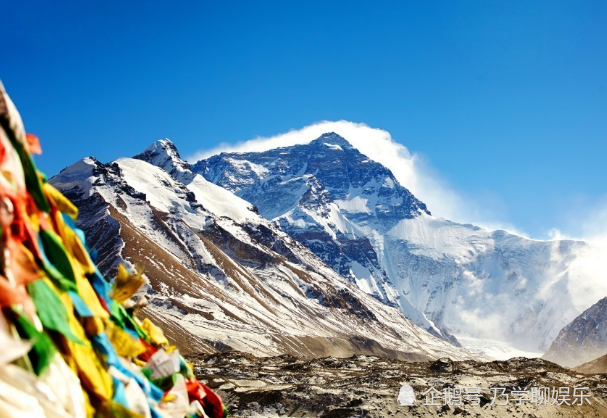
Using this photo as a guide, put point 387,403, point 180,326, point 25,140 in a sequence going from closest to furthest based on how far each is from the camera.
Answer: point 25,140, point 387,403, point 180,326

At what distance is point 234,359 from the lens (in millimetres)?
74438

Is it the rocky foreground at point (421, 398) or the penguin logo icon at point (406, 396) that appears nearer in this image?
the rocky foreground at point (421, 398)

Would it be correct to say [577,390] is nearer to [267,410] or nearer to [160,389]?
[267,410]

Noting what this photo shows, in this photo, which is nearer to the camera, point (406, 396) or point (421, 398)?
point (406, 396)

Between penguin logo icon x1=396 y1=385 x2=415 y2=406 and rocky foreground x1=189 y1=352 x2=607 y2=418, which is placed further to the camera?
penguin logo icon x1=396 y1=385 x2=415 y2=406

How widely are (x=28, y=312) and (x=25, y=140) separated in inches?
50.0

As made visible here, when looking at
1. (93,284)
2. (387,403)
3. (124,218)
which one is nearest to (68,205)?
(93,284)

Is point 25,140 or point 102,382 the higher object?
point 25,140

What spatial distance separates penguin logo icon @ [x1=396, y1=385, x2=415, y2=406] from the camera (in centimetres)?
3338

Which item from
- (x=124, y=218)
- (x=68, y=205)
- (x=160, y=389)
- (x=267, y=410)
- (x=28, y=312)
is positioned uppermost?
(x=124, y=218)

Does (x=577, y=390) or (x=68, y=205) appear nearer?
(x=68, y=205)

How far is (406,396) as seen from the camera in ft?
113

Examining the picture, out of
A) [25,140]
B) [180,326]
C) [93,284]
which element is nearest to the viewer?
[25,140]

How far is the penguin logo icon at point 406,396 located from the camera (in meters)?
33.4
